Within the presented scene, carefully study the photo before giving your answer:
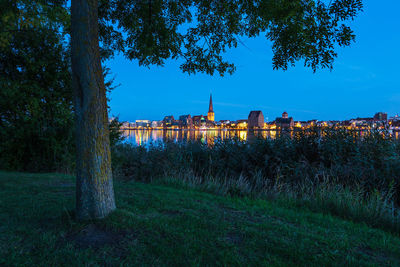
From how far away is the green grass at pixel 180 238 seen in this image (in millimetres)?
2707

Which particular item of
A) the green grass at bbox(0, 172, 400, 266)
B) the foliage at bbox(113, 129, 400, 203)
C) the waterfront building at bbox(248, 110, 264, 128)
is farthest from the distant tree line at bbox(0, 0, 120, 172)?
the waterfront building at bbox(248, 110, 264, 128)

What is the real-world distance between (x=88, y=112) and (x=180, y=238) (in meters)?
2.17

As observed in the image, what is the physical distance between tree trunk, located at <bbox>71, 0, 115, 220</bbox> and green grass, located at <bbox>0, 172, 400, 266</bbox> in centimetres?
34

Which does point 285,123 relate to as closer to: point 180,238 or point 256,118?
point 180,238

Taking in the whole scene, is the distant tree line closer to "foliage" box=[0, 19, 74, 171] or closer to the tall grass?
"foliage" box=[0, 19, 74, 171]

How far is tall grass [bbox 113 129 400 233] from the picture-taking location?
5570mm

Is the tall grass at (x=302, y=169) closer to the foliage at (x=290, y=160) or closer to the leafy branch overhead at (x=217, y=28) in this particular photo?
the foliage at (x=290, y=160)

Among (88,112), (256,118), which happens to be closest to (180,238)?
(88,112)

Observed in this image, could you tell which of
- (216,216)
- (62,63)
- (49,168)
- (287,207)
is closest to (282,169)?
(287,207)

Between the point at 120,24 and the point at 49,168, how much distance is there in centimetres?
669

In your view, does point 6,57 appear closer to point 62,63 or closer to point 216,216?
point 62,63

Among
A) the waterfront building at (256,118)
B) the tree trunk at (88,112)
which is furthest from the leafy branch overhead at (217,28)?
the waterfront building at (256,118)

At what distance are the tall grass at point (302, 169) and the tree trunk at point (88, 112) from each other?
3.72m

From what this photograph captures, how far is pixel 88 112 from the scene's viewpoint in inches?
131
